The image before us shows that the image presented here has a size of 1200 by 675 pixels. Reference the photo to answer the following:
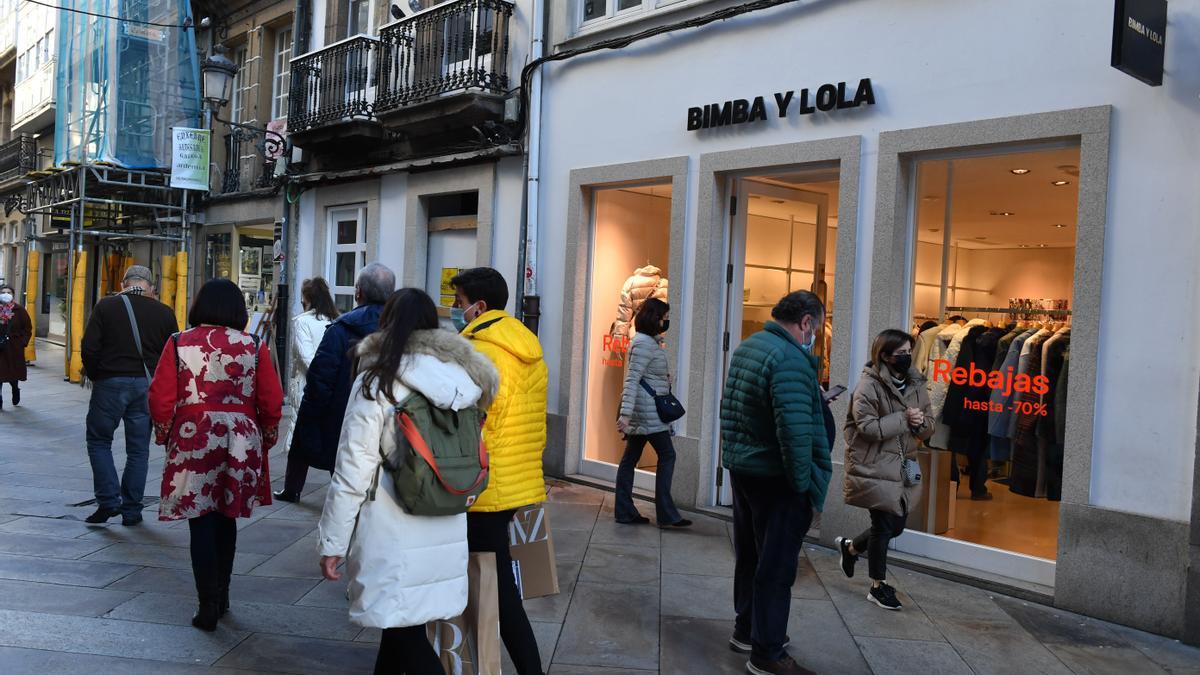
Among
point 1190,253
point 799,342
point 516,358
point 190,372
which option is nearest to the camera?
point 516,358

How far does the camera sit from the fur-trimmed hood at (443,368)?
3.63 meters

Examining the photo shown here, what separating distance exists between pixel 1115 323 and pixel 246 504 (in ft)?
16.4

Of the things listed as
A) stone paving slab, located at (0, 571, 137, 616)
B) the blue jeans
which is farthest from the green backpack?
the blue jeans

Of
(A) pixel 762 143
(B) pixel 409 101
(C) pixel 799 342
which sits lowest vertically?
(C) pixel 799 342

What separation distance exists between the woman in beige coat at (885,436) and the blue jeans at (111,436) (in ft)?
16.5

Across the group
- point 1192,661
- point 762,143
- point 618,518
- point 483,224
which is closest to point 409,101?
point 483,224

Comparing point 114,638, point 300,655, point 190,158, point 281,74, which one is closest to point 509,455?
point 300,655

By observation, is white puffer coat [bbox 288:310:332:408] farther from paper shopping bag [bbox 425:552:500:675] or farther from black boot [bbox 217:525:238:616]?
paper shopping bag [bbox 425:552:500:675]

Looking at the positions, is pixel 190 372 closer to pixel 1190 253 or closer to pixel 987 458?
pixel 987 458

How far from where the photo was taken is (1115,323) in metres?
6.04

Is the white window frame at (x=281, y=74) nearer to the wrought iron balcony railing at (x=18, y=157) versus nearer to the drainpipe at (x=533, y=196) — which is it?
the drainpipe at (x=533, y=196)

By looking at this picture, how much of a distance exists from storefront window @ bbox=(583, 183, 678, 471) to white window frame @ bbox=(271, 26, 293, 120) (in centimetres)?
821

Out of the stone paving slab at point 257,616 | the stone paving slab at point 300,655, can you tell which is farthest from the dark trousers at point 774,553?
the stone paving slab at point 257,616

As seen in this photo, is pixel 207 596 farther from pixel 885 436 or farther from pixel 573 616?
pixel 885 436
